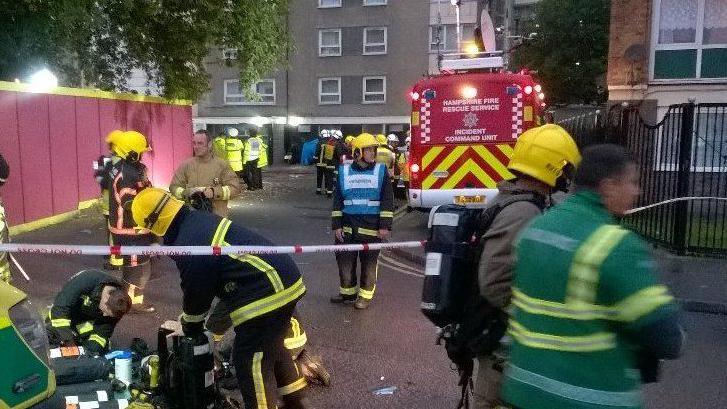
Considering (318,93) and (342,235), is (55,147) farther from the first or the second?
(318,93)

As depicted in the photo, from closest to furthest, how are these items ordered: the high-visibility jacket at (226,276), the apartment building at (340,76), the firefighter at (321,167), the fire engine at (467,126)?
the high-visibility jacket at (226,276)
the fire engine at (467,126)
the firefighter at (321,167)
the apartment building at (340,76)

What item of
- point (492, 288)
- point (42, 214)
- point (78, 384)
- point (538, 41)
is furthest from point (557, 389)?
point (538, 41)

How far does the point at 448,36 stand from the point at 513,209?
3423 cm

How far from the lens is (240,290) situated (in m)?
3.91

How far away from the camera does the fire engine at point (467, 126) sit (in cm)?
1137

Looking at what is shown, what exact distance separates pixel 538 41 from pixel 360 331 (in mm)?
35402

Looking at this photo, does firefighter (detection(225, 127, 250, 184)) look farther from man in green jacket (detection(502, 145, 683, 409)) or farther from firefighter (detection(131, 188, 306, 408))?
man in green jacket (detection(502, 145, 683, 409))

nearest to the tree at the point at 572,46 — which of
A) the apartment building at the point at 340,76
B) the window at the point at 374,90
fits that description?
the apartment building at the point at 340,76

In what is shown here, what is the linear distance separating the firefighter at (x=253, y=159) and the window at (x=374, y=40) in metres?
16.4

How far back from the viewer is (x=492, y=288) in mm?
2977

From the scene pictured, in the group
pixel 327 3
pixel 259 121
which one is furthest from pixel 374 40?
pixel 259 121

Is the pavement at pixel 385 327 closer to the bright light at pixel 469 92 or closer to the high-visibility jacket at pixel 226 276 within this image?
the high-visibility jacket at pixel 226 276

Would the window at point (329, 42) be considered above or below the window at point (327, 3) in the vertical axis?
below

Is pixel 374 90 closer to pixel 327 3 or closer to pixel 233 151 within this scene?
pixel 327 3
